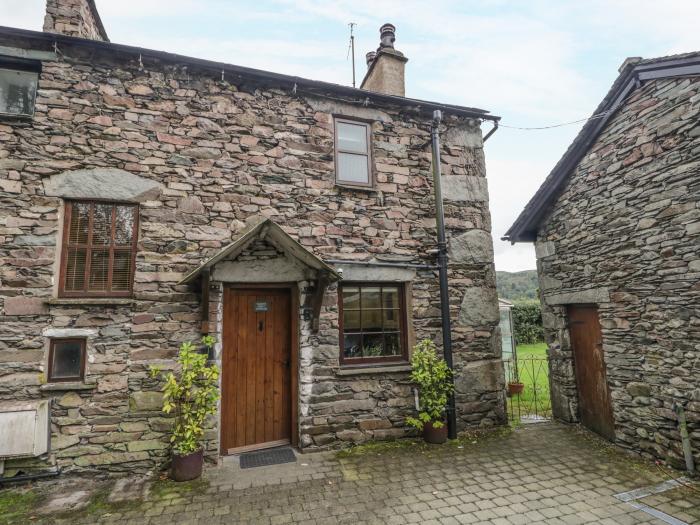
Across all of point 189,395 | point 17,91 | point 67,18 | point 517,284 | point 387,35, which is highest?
point 387,35

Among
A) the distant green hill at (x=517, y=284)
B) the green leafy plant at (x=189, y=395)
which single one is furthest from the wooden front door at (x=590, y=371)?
the distant green hill at (x=517, y=284)

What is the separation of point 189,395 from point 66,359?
61.8 inches

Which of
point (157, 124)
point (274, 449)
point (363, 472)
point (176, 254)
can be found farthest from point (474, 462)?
point (157, 124)

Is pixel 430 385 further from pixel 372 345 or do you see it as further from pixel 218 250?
pixel 218 250

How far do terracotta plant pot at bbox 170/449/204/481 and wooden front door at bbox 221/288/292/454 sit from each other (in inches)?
27.1

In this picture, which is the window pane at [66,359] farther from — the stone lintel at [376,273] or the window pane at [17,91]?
the stone lintel at [376,273]

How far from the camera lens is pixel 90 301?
4707 millimetres

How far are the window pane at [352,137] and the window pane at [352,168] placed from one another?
4.8 inches

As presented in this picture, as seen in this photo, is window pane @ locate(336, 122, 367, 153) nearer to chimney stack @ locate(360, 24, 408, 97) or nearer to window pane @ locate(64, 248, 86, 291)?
chimney stack @ locate(360, 24, 408, 97)

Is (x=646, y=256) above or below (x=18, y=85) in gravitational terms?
below

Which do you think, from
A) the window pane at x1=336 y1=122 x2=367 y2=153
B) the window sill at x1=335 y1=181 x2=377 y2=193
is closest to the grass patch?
the window sill at x1=335 y1=181 x2=377 y2=193

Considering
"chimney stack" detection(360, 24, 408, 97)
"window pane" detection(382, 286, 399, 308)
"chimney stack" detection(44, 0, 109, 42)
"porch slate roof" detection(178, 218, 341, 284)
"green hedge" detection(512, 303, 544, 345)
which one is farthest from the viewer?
"green hedge" detection(512, 303, 544, 345)

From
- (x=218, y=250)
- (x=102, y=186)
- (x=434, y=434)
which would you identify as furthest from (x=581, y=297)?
(x=102, y=186)

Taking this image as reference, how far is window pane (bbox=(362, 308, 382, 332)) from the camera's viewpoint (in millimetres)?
5945
